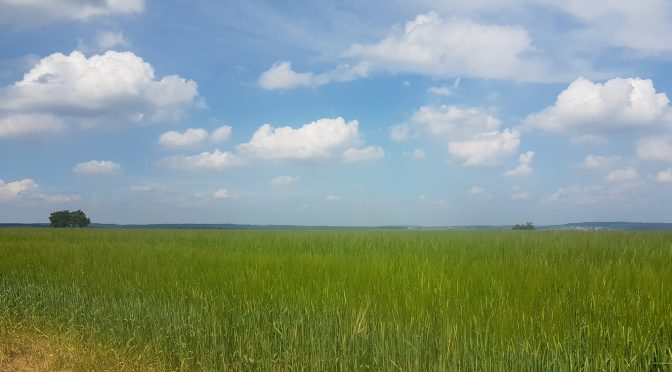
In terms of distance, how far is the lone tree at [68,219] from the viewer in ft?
207

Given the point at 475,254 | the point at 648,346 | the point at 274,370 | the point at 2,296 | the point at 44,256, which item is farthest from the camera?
the point at 44,256

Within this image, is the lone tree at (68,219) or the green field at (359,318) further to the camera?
the lone tree at (68,219)

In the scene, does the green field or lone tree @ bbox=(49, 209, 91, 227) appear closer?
the green field

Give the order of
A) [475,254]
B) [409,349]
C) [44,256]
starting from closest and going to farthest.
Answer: [409,349] → [475,254] → [44,256]

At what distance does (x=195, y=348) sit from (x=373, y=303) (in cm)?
178

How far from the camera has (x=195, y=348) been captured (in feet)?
15.3

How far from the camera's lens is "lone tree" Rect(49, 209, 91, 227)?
6319cm

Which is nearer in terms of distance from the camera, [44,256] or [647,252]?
[647,252]

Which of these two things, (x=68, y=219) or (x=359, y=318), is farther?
(x=68, y=219)

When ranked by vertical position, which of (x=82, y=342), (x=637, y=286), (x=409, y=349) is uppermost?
(x=637, y=286)

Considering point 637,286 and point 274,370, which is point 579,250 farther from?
point 274,370

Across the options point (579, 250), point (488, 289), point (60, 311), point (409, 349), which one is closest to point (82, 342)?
point (60, 311)

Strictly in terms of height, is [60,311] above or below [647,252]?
below

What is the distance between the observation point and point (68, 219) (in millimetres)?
63938
